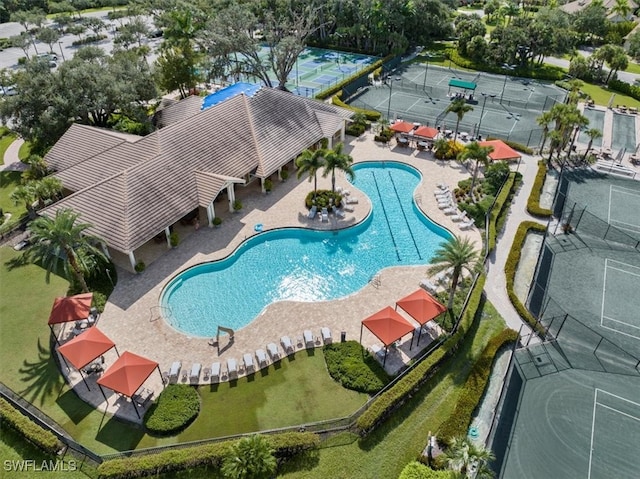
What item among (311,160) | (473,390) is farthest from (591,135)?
(473,390)

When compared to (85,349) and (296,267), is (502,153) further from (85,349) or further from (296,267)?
(85,349)

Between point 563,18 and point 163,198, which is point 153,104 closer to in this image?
point 163,198

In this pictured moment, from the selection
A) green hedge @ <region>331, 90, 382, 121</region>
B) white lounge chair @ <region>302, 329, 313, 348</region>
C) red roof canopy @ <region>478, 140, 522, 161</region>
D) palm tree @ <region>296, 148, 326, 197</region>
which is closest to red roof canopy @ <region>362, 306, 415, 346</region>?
white lounge chair @ <region>302, 329, 313, 348</region>

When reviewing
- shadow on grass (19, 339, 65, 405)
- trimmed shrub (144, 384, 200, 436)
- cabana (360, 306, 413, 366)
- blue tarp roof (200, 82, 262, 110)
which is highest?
blue tarp roof (200, 82, 262, 110)

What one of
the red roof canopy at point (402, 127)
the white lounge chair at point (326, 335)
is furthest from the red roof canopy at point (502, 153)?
the white lounge chair at point (326, 335)

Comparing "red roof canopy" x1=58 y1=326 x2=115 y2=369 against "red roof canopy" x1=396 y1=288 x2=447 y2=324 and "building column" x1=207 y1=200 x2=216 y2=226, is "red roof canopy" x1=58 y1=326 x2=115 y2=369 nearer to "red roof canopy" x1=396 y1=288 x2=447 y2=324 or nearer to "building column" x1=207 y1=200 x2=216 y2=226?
"building column" x1=207 y1=200 x2=216 y2=226

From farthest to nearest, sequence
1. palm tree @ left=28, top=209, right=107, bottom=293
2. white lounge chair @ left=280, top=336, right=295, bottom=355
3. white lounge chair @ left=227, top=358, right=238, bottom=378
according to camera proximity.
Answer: palm tree @ left=28, top=209, right=107, bottom=293
white lounge chair @ left=280, top=336, right=295, bottom=355
white lounge chair @ left=227, top=358, right=238, bottom=378

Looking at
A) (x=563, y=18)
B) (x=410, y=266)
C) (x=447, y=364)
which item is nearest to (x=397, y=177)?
(x=410, y=266)

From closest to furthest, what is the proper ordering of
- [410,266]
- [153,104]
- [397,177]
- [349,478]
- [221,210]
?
[349,478] < [410,266] < [221,210] < [397,177] < [153,104]
